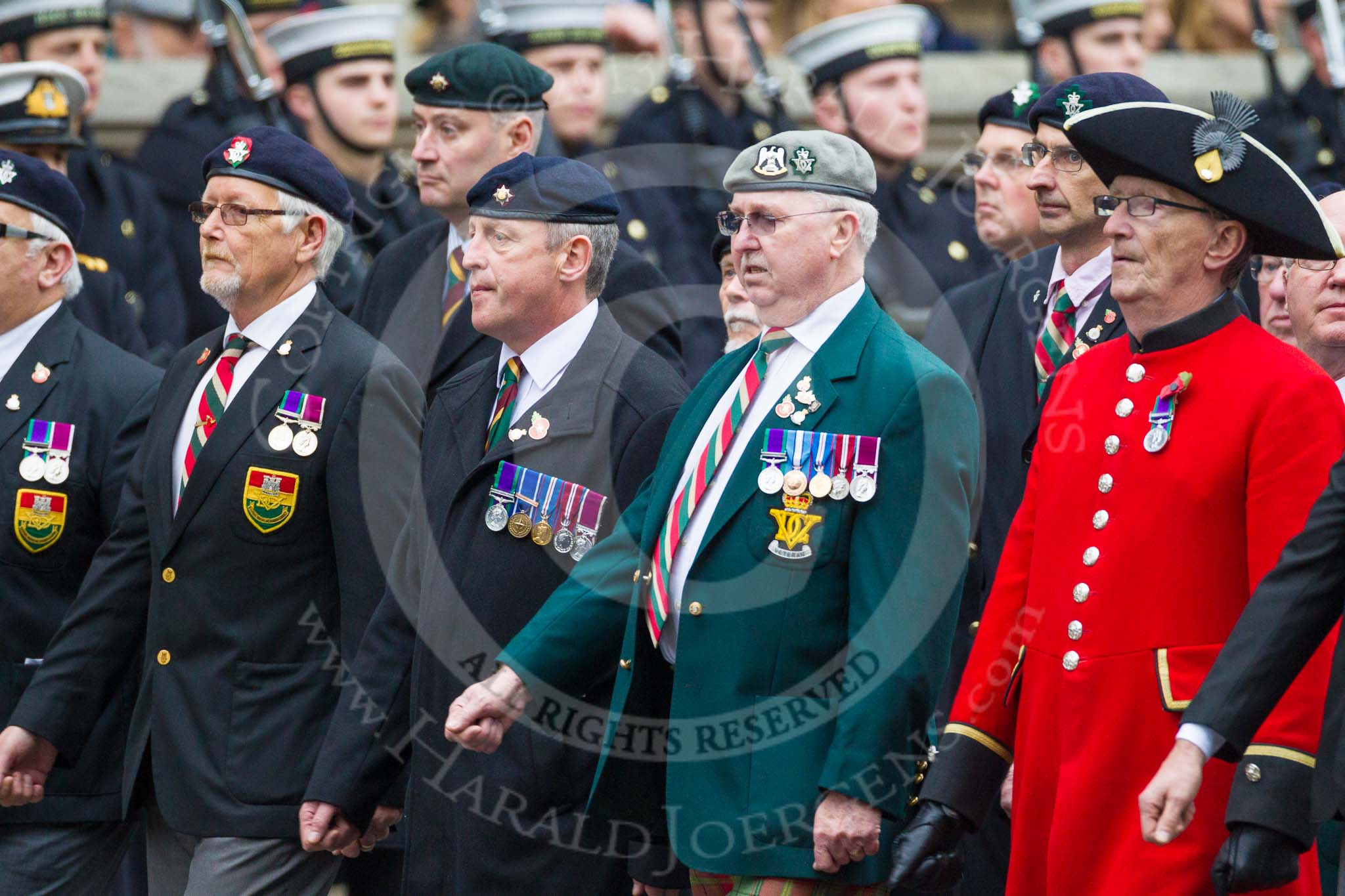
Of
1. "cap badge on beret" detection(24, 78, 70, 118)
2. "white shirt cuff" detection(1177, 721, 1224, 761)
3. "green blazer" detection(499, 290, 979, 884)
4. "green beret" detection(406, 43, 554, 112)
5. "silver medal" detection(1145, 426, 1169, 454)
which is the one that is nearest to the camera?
"white shirt cuff" detection(1177, 721, 1224, 761)

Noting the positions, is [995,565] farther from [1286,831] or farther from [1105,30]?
[1105,30]

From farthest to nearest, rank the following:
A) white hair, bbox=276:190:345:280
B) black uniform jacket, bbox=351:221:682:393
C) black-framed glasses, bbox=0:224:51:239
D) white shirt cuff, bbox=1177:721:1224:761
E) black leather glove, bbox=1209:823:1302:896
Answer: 1. black-framed glasses, bbox=0:224:51:239
2. black uniform jacket, bbox=351:221:682:393
3. white hair, bbox=276:190:345:280
4. white shirt cuff, bbox=1177:721:1224:761
5. black leather glove, bbox=1209:823:1302:896

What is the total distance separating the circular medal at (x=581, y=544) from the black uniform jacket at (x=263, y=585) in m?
0.64

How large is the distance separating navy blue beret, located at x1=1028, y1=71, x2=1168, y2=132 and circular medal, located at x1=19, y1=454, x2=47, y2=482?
2.99 meters

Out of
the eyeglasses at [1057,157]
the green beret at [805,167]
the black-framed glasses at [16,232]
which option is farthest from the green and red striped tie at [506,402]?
the black-framed glasses at [16,232]

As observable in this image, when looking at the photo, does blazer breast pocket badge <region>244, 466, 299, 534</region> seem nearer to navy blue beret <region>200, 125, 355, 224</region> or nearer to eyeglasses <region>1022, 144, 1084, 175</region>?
navy blue beret <region>200, 125, 355, 224</region>

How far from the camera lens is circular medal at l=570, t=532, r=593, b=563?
5191 millimetres

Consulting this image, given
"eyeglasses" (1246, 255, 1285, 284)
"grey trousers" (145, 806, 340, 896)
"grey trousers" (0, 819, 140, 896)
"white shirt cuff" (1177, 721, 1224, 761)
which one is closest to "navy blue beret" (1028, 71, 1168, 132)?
"eyeglasses" (1246, 255, 1285, 284)

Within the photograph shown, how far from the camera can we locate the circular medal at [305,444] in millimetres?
5625

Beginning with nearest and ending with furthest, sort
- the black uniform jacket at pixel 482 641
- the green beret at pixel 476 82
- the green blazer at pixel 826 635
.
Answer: the green blazer at pixel 826 635 → the black uniform jacket at pixel 482 641 → the green beret at pixel 476 82

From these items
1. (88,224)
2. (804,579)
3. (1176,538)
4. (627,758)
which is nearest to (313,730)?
(627,758)

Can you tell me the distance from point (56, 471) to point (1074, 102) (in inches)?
120

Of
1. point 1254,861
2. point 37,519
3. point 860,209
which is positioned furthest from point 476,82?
point 1254,861

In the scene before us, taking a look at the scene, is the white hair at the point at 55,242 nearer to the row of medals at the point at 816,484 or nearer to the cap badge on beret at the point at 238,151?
the cap badge on beret at the point at 238,151
